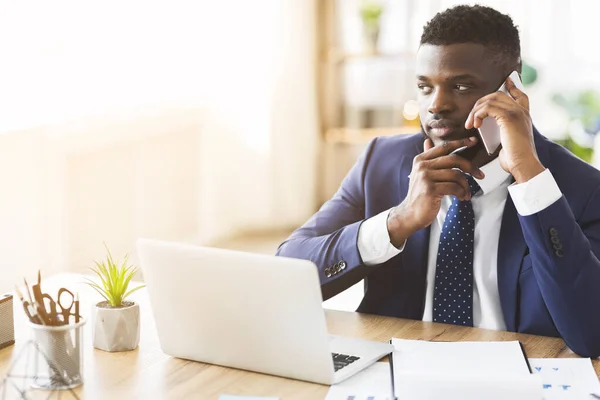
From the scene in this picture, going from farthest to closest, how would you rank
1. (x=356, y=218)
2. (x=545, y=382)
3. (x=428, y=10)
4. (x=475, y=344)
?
1. (x=428, y=10)
2. (x=356, y=218)
3. (x=475, y=344)
4. (x=545, y=382)

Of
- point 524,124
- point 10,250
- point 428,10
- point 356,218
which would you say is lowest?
point 10,250

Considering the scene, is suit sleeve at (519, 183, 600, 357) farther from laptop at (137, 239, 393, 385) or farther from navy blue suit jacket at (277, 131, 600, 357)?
laptop at (137, 239, 393, 385)

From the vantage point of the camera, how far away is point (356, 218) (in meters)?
2.16

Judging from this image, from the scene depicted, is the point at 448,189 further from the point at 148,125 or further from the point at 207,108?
the point at 207,108

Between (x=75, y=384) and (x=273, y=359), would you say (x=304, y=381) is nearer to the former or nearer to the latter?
(x=273, y=359)

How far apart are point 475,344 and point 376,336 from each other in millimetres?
194

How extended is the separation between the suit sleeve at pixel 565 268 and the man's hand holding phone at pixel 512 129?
0.09 meters

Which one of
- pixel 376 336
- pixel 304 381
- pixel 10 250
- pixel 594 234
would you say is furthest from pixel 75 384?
pixel 10 250

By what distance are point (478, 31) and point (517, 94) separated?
164 mm

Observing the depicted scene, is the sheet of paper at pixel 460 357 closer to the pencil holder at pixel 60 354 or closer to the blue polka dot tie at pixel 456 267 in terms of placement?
the blue polka dot tie at pixel 456 267

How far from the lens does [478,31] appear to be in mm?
1896

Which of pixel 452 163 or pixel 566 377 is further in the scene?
pixel 452 163

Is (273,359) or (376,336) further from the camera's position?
(376,336)

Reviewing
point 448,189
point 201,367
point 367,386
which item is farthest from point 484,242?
point 201,367
